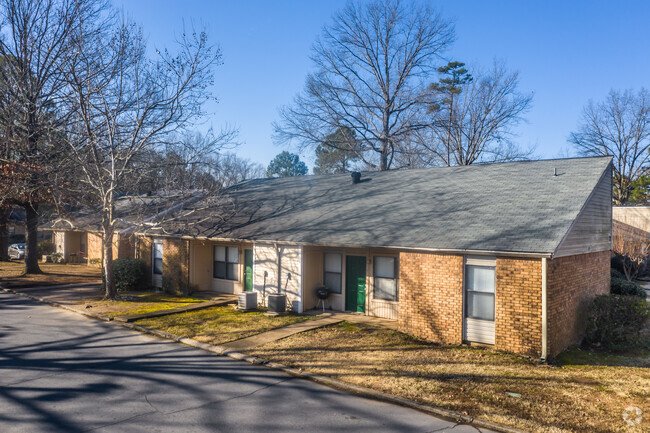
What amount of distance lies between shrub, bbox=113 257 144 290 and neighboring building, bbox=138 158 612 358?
76 cm

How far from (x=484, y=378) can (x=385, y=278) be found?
18.9 feet

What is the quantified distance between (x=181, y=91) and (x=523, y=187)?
1348 centimetres

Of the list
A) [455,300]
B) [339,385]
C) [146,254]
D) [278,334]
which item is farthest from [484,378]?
[146,254]

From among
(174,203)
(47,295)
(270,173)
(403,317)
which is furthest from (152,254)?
(270,173)

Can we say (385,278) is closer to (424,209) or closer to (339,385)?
(424,209)

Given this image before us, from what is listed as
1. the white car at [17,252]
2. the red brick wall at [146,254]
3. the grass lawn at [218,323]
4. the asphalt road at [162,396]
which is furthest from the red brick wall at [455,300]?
the white car at [17,252]

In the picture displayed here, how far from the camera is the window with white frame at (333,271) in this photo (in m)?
15.6

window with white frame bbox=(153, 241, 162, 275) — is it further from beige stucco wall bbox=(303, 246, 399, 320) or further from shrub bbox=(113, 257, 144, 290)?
beige stucco wall bbox=(303, 246, 399, 320)

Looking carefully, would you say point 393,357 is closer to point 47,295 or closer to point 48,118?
point 47,295

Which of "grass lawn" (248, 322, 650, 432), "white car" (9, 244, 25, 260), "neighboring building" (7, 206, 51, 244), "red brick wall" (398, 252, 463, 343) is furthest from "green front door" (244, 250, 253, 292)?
"neighboring building" (7, 206, 51, 244)

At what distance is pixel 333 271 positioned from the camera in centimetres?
1575

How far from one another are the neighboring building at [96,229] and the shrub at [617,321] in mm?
16398

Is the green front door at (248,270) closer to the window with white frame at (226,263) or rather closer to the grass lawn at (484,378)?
the window with white frame at (226,263)

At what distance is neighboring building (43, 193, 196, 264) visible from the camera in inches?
A: 856
